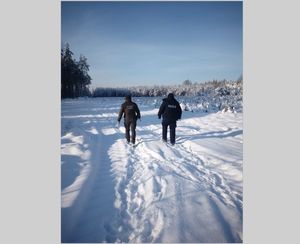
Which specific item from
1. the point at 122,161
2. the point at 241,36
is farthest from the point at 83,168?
the point at 241,36

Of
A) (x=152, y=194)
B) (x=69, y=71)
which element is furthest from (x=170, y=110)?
(x=69, y=71)

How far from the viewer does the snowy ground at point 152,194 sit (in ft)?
10.3

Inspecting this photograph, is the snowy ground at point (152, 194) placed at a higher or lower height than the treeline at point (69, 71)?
lower

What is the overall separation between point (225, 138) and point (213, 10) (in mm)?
4317

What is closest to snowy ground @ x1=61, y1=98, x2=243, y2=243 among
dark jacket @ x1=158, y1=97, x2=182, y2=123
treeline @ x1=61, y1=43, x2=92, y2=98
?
dark jacket @ x1=158, y1=97, x2=182, y2=123

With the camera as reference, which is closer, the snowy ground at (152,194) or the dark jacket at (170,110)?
the snowy ground at (152,194)

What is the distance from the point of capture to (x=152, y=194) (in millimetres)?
3848

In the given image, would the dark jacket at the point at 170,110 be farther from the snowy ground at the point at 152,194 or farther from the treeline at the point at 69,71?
the treeline at the point at 69,71

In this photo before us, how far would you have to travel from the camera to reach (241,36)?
538cm

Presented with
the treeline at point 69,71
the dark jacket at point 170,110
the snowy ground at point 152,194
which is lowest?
the snowy ground at point 152,194

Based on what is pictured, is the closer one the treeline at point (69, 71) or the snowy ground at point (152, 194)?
the snowy ground at point (152, 194)

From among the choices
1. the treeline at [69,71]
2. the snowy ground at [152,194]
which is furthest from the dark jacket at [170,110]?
the treeline at [69,71]

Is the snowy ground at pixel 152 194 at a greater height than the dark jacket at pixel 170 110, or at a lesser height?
lesser

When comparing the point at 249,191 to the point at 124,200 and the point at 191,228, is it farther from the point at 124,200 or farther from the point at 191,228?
the point at 124,200
